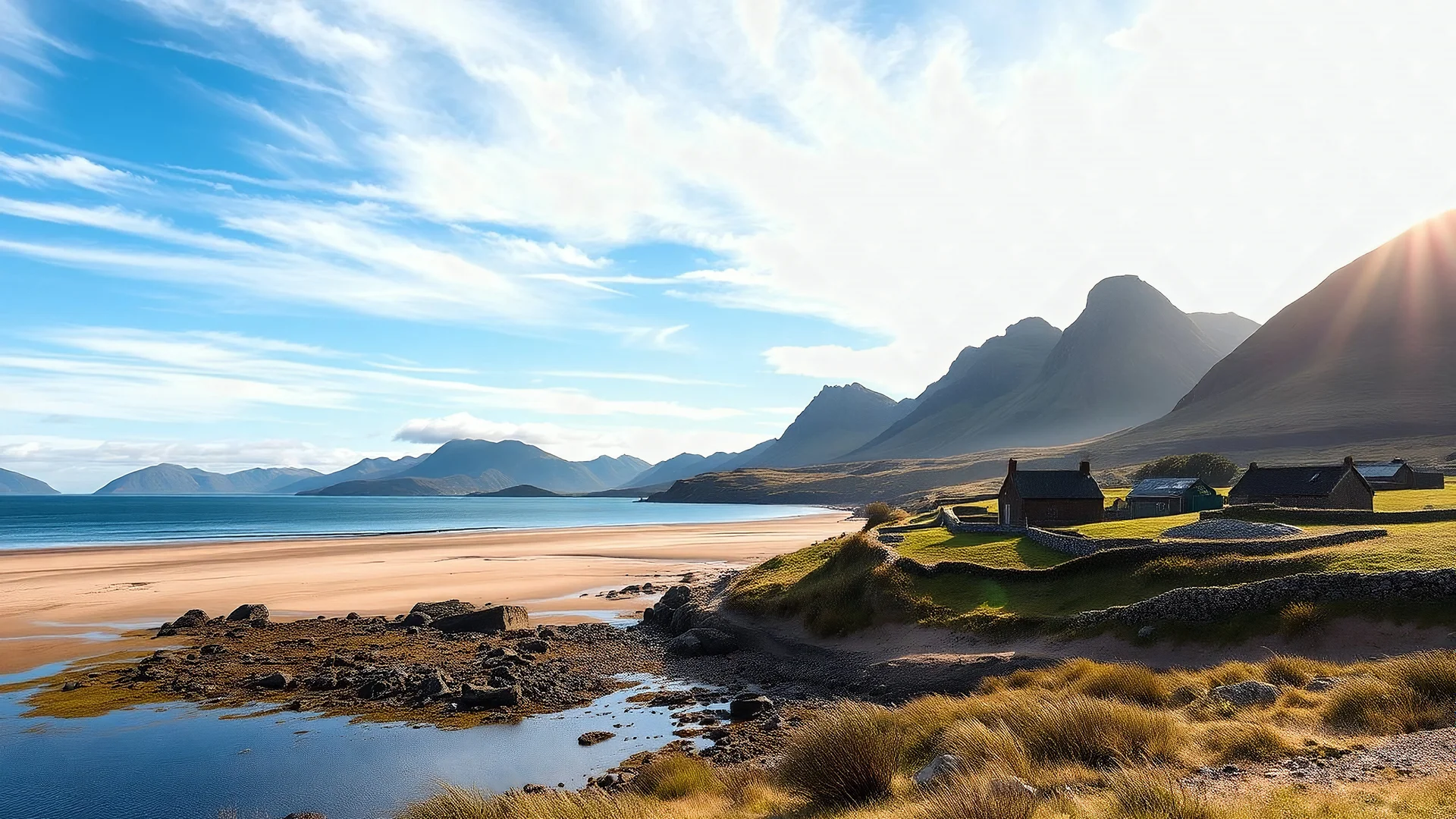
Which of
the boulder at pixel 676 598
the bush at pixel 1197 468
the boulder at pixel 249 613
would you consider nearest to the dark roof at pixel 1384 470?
the bush at pixel 1197 468

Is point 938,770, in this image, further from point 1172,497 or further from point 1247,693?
point 1172,497

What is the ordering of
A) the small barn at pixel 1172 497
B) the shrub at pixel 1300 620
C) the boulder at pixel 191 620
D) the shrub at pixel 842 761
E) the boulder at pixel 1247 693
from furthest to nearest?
1. the small barn at pixel 1172 497
2. the boulder at pixel 191 620
3. the shrub at pixel 1300 620
4. the boulder at pixel 1247 693
5. the shrub at pixel 842 761

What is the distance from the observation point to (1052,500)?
168 ft

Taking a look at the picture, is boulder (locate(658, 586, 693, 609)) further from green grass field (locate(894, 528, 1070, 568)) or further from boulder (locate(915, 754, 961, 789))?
boulder (locate(915, 754, 961, 789))

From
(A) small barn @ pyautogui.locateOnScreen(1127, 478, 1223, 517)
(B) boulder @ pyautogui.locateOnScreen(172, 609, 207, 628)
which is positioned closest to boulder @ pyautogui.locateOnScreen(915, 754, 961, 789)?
(B) boulder @ pyautogui.locateOnScreen(172, 609, 207, 628)

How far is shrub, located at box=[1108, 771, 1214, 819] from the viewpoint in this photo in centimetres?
917

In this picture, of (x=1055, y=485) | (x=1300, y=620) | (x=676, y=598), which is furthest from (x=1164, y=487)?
(x=1300, y=620)

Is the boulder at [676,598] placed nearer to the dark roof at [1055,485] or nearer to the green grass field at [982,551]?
the green grass field at [982,551]

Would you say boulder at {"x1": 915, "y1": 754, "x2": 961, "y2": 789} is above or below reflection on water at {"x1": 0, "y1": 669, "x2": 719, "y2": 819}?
above

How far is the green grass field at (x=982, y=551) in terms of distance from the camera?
34.1m

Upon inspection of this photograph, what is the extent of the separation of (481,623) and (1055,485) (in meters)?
37.8

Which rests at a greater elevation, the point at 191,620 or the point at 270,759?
the point at 191,620

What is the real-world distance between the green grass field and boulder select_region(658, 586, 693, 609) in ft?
40.7

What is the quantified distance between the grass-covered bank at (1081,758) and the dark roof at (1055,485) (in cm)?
3334
